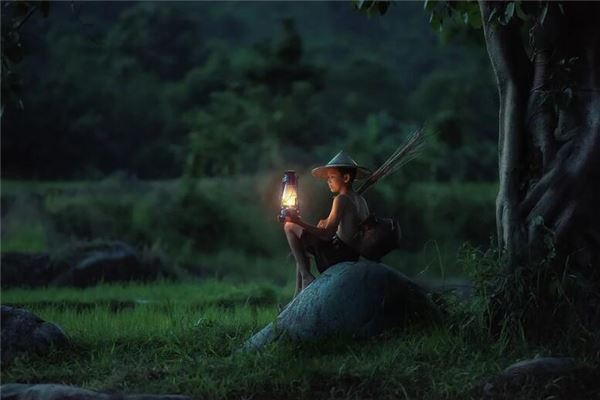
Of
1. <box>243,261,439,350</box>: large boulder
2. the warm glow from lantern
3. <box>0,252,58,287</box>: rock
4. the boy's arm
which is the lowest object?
<box>0,252,58,287</box>: rock

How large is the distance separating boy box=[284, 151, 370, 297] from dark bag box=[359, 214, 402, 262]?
51mm

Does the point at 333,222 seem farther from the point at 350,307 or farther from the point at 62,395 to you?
the point at 62,395

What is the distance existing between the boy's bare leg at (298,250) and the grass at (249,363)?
68cm

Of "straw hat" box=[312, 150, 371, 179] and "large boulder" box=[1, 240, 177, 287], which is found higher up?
"straw hat" box=[312, 150, 371, 179]

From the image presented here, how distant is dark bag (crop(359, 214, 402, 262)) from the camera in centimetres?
780

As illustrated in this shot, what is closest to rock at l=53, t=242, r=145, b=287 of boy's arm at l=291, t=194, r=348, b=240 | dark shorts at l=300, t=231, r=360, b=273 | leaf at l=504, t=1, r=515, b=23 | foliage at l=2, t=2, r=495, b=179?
dark shorts at l=300, t=231, r=360, b=273

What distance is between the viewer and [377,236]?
7.80 m

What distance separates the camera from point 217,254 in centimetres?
1878

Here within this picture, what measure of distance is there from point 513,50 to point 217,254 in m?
11.5

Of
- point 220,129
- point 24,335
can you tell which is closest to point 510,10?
point 24,335

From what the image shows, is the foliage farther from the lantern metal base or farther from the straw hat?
the lantern metal base

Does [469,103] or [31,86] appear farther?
[469,103]

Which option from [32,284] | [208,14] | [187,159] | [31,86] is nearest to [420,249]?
[187,159]

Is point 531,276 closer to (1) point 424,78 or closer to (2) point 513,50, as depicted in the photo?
(2) point 513,50
